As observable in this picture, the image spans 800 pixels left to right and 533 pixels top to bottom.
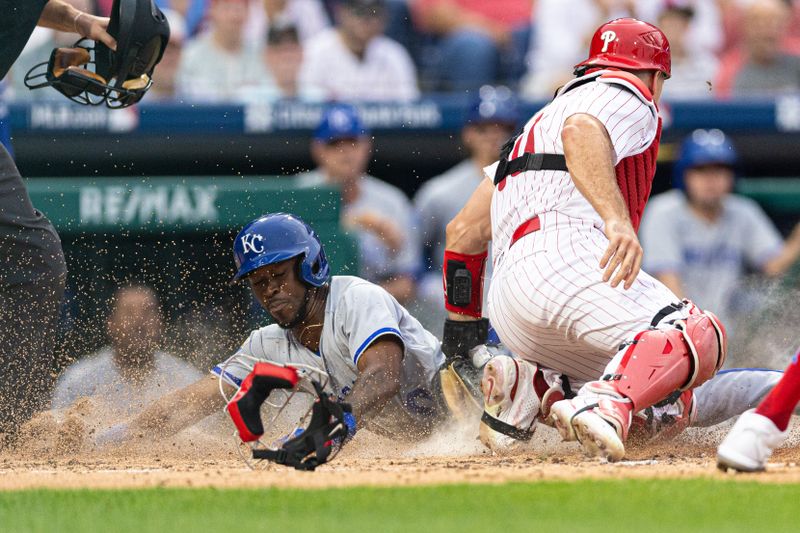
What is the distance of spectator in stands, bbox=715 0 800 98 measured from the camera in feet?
30.8

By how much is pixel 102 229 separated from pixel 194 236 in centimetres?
50

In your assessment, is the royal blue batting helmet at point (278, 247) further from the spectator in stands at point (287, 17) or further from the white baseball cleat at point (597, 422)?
the spectator in stands at point (287, 17)

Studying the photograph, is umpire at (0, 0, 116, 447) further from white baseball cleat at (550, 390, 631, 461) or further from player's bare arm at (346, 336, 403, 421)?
white baseball cleat at (550, 390, 631, 461)

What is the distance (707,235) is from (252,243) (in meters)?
4.34

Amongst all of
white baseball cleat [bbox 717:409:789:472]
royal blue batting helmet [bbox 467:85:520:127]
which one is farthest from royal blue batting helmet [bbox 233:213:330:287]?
royal blue batting helmet [bbox 467:85:520:127]

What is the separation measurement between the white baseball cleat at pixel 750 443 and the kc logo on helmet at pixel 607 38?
161 centimetres

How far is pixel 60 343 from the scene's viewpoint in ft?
23.0

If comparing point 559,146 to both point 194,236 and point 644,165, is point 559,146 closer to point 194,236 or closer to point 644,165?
point 644,165

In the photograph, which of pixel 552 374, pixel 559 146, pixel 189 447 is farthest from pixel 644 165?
pixel 189 447

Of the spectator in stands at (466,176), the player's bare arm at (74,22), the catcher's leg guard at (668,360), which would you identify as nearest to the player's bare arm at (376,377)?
the catcher's leg guard at (668,360)

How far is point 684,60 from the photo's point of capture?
9.50m

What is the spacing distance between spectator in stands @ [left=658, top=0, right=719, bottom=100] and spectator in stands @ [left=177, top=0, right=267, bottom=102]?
2792mm

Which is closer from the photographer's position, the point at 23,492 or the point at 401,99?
the point at 23,492

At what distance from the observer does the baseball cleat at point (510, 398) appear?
16.3ft
